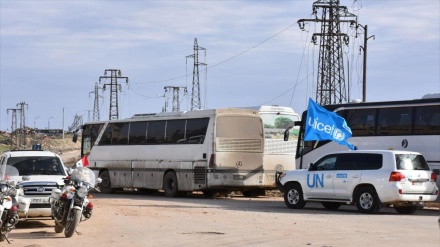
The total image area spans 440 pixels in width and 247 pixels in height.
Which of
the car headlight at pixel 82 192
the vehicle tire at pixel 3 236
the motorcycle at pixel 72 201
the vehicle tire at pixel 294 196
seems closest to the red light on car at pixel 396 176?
the vehicle tire at pixel 294 196

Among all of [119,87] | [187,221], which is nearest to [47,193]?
[187,221]

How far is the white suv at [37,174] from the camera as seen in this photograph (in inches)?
752

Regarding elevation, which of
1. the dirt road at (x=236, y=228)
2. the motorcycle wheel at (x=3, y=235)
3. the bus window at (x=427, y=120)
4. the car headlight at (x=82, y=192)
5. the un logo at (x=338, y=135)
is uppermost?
the bus window at (x=427, y=120)

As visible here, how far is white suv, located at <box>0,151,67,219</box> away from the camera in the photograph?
1909 cm

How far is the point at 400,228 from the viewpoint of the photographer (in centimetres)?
1939

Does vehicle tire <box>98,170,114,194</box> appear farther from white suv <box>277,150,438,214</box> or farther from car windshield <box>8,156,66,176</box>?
car windshield <box>8,156,66,176</box>

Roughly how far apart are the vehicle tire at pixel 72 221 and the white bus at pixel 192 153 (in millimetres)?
15419

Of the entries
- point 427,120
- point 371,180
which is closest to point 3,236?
point 371,180

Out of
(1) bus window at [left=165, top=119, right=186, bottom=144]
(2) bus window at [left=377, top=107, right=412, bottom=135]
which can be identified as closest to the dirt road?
(2) bus window at [left=377, top=107, right=412, bottom=135]

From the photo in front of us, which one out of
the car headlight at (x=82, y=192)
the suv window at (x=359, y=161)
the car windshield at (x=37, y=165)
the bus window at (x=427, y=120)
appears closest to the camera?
the car headlight at (x=82, y=192)

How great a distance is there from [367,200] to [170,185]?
11.7 meters

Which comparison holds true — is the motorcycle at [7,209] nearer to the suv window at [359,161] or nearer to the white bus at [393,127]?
the suv window at [359,161]

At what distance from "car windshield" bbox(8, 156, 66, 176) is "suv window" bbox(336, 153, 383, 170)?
334 inches

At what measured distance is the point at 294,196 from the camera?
88.4 feet
